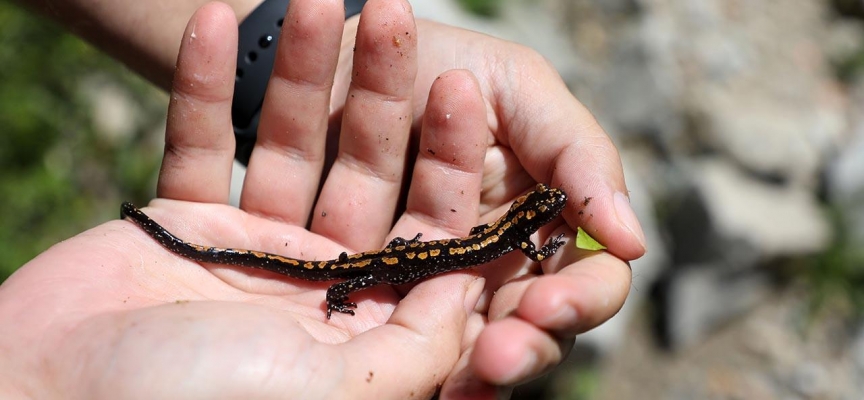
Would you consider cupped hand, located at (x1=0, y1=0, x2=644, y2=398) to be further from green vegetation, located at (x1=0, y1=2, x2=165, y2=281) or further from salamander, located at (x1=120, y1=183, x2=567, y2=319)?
green vegetation, located at (x1=0, y1=2, x2=165, y2=281)

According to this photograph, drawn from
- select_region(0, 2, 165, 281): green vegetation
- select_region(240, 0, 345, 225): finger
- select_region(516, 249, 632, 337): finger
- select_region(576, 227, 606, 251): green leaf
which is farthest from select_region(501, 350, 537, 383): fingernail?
select_region(0, 2, 165, 281): green vegetation

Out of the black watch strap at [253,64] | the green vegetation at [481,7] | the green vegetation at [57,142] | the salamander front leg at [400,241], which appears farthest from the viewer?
the green vegetation at [481,7]

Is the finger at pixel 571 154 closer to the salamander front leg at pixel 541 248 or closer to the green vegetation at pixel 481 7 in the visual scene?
the salamander front leg at pixel 541 248

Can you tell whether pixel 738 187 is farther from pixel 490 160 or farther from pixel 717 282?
pixel 490 160

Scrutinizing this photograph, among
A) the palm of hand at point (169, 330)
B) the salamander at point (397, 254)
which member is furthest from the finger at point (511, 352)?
the salamander at point (397, 254)

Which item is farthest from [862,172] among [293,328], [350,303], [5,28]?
[5,28]

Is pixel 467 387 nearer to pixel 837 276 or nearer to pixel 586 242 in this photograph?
pixel 586 242

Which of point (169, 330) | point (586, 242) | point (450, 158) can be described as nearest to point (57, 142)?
point (450, 158)
